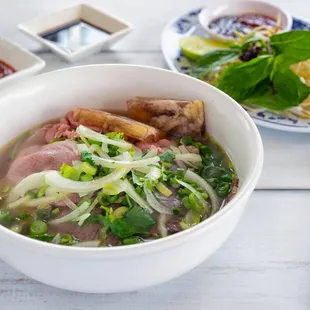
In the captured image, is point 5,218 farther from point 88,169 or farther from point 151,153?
point 151,153

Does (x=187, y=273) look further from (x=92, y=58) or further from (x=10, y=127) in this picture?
(x=92, y=58)

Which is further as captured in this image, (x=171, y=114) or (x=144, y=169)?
(x=171, y=114)

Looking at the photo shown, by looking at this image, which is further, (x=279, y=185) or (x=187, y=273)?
(x=279, y=185)

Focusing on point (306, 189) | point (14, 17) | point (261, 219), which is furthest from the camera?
point (14, 17)

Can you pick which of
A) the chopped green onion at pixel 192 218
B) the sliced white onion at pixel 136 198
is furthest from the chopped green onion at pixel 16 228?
the chopped green onion at pixel 192 218

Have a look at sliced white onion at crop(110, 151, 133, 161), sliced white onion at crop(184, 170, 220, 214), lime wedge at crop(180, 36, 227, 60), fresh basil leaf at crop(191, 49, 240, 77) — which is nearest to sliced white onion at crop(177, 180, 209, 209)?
sliced white onion at crop(184, 170, 220, 214)

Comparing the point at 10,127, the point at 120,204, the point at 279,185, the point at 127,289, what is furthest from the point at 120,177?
the point at 279,185

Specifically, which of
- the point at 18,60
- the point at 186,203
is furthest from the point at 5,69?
the point at 186,203
